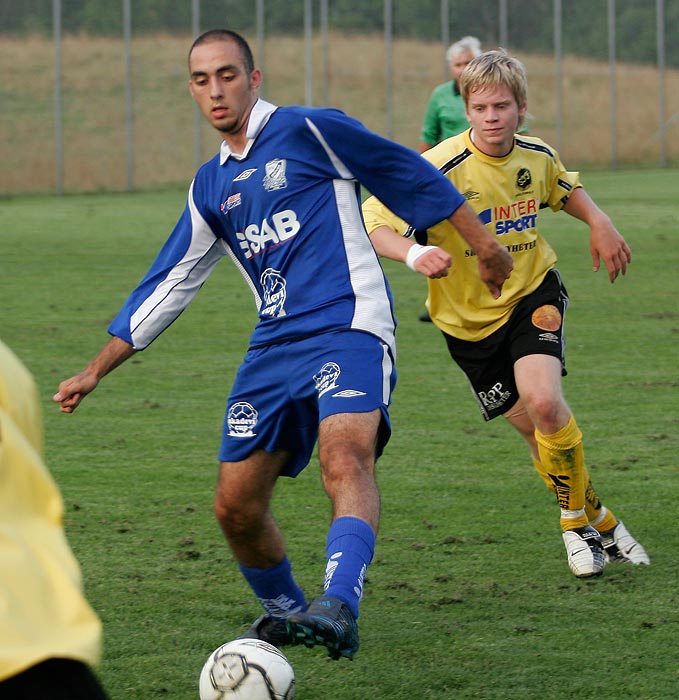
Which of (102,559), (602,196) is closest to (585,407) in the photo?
(102,559)

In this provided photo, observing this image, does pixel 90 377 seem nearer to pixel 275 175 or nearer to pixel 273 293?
pixel 273 293

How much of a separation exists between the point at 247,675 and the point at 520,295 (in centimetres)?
230

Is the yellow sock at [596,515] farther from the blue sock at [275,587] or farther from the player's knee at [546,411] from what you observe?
the blue sock at [275,587]

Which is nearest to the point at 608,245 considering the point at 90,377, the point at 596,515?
the point at 596,515

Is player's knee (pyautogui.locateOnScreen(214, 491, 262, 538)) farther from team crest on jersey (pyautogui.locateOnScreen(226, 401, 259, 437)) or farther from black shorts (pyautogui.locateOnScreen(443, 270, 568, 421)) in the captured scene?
black shorts (pyautogui.locateOnScreen(443, 270, 568, 421))

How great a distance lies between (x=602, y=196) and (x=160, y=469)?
1966 centimetres

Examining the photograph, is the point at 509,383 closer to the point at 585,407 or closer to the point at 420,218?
the point at 420,218

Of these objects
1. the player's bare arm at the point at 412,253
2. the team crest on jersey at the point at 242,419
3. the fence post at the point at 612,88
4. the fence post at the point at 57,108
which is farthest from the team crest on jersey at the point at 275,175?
the fence post at the point at 612,88

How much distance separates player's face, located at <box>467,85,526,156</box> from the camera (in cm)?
542

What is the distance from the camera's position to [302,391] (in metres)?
4.26

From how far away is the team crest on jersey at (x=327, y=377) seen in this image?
13.6 ft

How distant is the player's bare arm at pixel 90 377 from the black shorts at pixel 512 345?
1573 mm

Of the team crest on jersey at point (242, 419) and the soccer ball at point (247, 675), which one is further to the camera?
the team crest on jersey at point (242, 419)

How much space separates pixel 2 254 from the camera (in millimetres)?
17141
